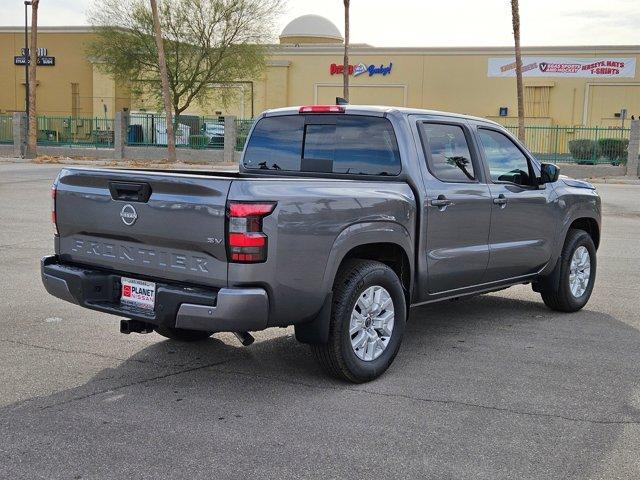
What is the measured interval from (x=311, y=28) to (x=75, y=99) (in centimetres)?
1841

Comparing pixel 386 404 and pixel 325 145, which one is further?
pixel 325 145

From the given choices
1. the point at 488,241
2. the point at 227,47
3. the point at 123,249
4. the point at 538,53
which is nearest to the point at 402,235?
the point at 488,241

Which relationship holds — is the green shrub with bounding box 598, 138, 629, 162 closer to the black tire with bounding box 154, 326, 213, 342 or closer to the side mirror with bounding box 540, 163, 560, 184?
the side mirror with bounding box 540, 163, 560, 184

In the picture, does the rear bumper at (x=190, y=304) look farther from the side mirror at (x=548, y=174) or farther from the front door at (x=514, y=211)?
the side mirror at (x=548, y=174)

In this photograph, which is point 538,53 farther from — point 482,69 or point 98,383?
point 98,383

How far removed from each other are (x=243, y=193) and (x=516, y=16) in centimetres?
→ 3323

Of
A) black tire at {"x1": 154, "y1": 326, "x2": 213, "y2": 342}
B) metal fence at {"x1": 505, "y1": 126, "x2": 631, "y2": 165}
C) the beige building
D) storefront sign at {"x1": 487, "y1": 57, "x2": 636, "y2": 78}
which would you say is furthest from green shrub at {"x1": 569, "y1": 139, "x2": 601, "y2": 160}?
black tire at {"x1": 154, "y1": 326, "x2": 213, "y2": 342}

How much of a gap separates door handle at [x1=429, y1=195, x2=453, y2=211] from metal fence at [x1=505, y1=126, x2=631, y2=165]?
111 feet

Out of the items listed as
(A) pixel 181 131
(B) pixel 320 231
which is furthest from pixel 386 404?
(A) pixel 181 131

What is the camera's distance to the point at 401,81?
5300cm

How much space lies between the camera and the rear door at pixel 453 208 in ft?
20.1

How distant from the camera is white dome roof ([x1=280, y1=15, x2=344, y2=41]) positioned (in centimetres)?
6162

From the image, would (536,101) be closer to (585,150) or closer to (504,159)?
(585,150)

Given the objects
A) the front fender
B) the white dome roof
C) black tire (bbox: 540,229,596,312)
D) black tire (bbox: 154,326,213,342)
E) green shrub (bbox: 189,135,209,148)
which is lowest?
black tire (bbox: 154,326,213,342)
